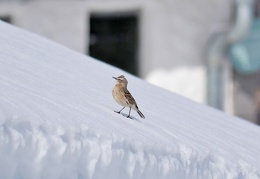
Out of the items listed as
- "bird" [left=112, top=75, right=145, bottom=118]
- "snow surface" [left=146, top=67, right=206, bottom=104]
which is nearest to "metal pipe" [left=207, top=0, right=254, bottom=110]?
"snow surface" [left=146, top=67, right=206, bottom=104]

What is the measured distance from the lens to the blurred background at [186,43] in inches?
513

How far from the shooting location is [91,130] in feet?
11.8

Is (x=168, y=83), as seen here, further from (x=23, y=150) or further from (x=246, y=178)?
(x=23, y=150)

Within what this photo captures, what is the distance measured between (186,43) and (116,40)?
836mm

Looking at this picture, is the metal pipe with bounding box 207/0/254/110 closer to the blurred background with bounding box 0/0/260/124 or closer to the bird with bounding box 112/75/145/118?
the blurred background with bounding box 0/0/260/124

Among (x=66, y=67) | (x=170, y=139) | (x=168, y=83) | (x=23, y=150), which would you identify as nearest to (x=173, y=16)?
(x=168, y=83)

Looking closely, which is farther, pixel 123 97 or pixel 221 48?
pixel 221 48

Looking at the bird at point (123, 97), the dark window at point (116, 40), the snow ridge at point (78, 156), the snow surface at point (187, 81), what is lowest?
the snow surface at point (187, 81)

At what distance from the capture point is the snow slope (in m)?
3.33

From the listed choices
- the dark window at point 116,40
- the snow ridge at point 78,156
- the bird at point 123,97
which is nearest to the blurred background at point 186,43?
the dark window at point 116,40

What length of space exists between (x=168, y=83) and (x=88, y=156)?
985 centimetres

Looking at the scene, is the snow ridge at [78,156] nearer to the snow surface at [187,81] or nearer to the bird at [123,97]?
the bird at [123,97]

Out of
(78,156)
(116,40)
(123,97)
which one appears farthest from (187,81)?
(78,156)

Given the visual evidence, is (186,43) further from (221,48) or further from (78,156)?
(78,156)
